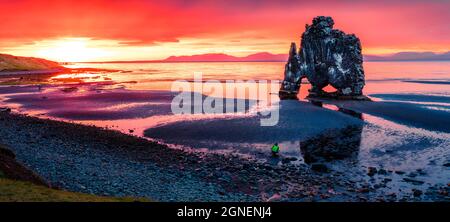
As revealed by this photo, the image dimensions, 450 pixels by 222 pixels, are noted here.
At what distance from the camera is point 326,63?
9138 cm

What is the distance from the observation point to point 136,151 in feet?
122

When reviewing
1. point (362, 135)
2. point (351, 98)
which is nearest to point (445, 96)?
point (351, 98)

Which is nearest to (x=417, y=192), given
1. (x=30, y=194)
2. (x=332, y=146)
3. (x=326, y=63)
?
(x=332, y=146)

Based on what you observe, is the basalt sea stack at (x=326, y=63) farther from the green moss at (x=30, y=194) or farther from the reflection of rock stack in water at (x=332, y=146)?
the green moss at (x=30, y=194)

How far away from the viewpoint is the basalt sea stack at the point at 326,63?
3393 inches

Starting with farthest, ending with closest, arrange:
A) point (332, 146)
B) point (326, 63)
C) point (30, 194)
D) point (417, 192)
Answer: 1. point (326, 63)
2. point (332, 146)
3. point (417, 192)
4. point (30, 194)

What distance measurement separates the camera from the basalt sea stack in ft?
283

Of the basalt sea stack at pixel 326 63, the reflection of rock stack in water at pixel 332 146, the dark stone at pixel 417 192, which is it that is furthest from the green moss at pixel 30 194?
the basalt sea stack at pixel 326 63

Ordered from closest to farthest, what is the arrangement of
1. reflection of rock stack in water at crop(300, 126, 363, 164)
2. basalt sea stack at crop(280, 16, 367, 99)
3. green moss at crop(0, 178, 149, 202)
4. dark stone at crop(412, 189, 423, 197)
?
1. green moss at crop(0, 178, 149, 202)
2. dark stone at crop(412, 189, 423, 197)
3. reflection of rock stack in water at crop(300, 126, 363, 164)
4. basalt sea stack at crop(280, 16, 367, 99)

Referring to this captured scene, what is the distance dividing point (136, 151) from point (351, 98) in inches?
2493

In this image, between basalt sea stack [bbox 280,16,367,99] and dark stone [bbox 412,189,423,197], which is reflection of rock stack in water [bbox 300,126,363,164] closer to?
dark stone [bbox 412,189,423,197]

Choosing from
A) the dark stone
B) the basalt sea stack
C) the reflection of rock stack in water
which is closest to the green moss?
the dark stone

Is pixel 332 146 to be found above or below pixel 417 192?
above

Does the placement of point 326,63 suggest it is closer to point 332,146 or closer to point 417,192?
point 332,146
